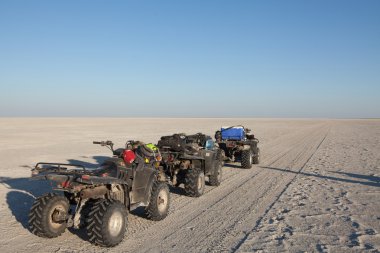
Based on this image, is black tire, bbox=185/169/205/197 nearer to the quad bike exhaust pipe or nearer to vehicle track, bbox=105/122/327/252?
vehicle track, bbox=105/122/327/252

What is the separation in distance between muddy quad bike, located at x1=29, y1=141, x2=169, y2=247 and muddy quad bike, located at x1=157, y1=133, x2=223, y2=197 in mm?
2501

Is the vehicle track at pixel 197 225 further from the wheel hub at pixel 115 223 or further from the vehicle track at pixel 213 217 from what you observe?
the wheel hub at pixel 115 223

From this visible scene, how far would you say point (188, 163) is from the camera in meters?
9.82

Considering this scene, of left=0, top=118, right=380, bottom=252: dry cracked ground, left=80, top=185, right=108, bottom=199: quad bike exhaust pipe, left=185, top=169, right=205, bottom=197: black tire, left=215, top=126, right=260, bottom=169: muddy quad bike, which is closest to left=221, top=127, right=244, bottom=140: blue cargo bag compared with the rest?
left=215, top=126, right=260, bottom=169: muddy quad bike

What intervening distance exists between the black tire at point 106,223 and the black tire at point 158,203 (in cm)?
117

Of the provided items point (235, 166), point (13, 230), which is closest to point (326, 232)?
point (13, 230)

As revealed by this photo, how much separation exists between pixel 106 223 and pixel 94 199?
2.39ft

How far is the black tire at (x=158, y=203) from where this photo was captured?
677cm

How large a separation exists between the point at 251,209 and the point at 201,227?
166 centimetres

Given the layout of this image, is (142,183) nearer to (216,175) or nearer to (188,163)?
(188,163)

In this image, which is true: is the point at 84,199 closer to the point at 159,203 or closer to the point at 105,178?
the point at 105,178

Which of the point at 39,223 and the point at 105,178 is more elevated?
the point at 105,178

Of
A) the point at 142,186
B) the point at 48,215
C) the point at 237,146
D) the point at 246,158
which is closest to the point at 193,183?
the point at 142,186

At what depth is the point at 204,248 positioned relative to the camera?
18.5ft
